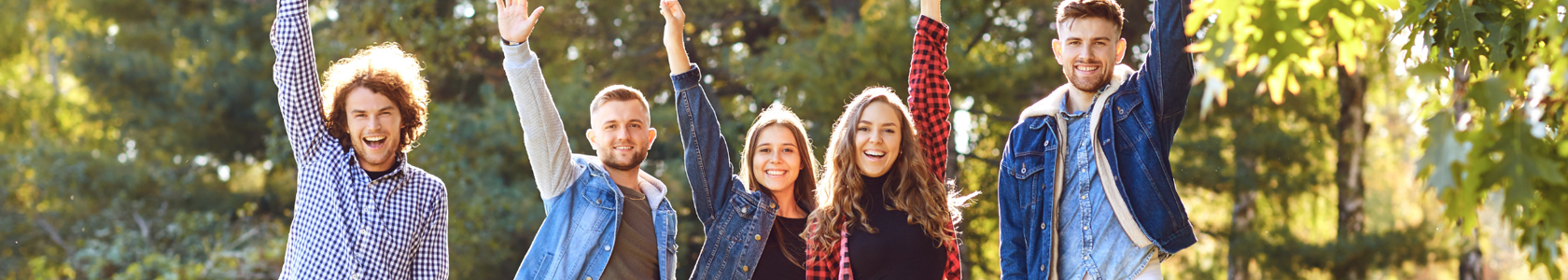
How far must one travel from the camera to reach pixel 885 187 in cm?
304

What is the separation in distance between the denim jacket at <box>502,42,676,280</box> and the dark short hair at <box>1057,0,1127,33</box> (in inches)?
45.8

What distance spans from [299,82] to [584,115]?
4.91 meters

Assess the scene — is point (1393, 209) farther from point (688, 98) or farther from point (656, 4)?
point (688, 98)

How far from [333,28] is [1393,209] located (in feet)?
65.9

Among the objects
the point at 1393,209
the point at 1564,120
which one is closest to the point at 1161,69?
the point at 1564,120

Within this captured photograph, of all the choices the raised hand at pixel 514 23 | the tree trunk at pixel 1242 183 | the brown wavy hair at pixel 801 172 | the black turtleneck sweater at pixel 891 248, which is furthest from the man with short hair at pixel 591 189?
the tree trunk at pixel 1242 183

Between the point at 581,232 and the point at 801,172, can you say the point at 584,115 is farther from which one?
the point at 581,232

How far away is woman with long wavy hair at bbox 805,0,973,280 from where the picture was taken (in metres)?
2.94

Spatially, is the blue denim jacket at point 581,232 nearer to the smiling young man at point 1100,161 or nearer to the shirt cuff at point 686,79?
the shirt cuff at point 686,79

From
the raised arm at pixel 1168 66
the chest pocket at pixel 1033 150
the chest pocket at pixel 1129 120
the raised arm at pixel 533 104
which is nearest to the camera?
the raised arm at pixel 1168 66

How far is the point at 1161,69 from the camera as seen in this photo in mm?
2633

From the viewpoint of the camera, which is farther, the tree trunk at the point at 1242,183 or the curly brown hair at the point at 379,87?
the tree trunk at the point at 1242,183

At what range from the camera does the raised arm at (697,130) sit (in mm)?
3018

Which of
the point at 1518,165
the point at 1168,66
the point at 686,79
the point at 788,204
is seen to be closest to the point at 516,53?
the point at 686,79
